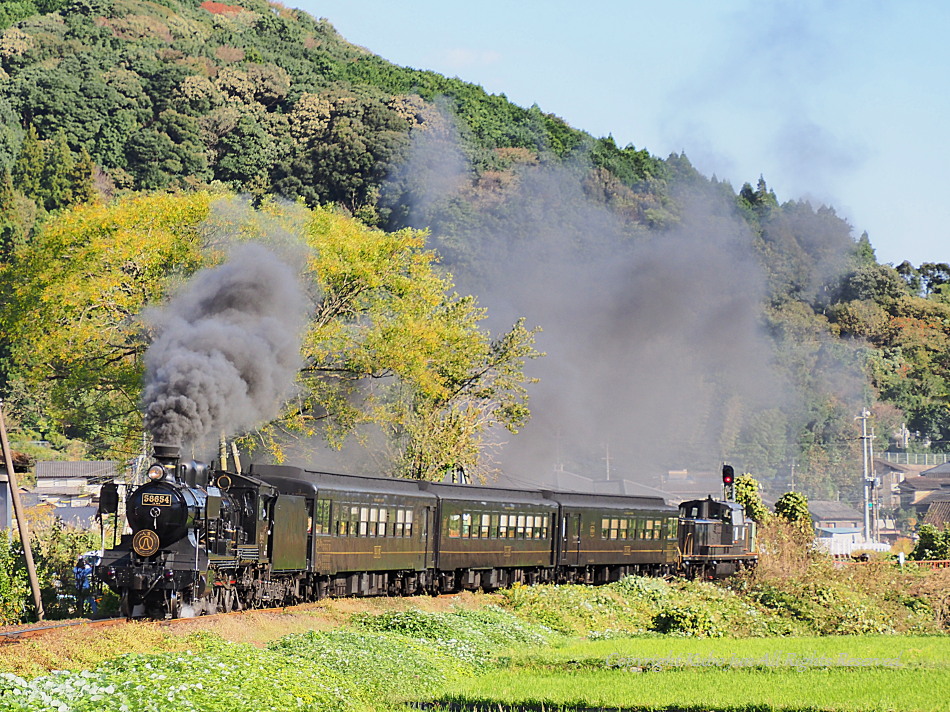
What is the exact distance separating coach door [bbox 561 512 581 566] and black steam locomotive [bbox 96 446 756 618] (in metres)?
0.05

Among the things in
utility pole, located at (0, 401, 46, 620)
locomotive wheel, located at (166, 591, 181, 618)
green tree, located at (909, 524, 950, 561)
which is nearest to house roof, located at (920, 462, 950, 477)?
green tree, located at (909, 524, 950, 561)

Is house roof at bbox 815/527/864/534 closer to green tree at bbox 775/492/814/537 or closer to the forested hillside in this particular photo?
the forested hillside

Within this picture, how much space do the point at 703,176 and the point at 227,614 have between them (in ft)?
396

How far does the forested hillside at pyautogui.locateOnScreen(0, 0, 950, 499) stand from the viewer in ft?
336

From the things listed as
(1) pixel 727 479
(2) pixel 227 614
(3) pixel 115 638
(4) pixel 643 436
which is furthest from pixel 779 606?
Answer: (4) pixel 643 436

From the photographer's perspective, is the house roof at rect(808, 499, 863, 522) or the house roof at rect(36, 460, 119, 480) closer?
the house roof at rect(36, 460, 119, 480)

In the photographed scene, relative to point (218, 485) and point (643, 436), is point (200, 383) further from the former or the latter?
point (643, 436)

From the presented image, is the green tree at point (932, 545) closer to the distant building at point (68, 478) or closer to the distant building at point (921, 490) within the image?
the distant building at point (68, 478)

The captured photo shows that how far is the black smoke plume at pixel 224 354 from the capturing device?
24.8 metres

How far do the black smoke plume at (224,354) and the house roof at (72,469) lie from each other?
131 ft

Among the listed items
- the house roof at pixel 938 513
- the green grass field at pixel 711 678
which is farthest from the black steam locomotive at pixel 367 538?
the house roof at pixel 938 513

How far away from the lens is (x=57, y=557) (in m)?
28.7

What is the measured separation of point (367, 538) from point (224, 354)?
18.4 feet

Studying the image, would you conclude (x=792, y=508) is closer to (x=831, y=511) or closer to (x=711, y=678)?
(x=711, y=678)
